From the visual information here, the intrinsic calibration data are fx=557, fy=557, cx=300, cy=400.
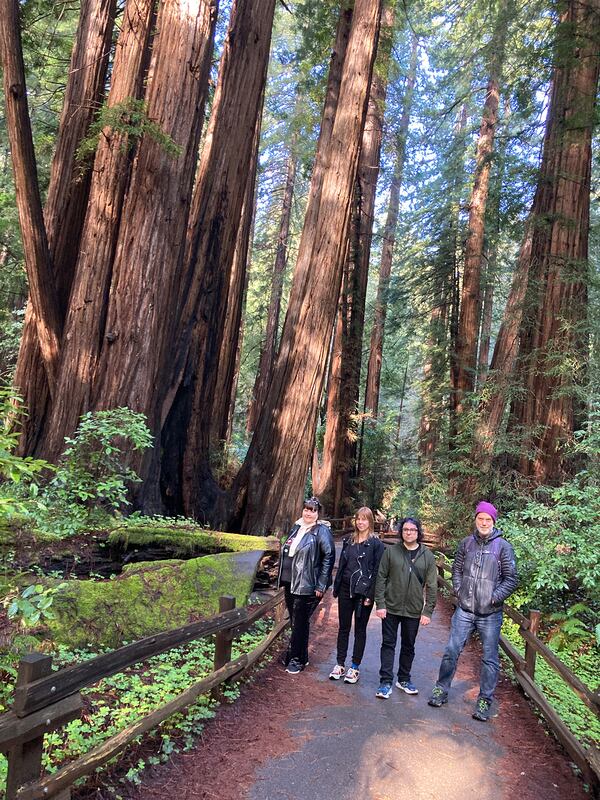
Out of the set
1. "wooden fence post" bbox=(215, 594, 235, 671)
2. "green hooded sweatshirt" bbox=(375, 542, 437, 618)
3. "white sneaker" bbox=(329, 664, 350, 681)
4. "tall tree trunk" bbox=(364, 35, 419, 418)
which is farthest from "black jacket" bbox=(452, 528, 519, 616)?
"tall tree trunk" bbox=(364, 35, 419, 418)

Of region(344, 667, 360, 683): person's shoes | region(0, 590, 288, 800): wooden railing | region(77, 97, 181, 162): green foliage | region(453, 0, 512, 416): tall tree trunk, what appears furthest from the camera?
region(453, 0, 512, 416): tall tree trunk

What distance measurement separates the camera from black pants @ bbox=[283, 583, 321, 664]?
5.65m

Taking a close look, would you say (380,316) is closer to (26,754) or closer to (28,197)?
(28,197)

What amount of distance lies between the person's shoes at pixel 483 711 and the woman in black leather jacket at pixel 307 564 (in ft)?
5.65

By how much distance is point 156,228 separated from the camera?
7.98 m

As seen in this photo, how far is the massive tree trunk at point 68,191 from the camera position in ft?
27.1

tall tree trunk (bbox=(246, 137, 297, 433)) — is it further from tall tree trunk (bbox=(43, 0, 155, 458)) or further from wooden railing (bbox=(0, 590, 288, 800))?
wooden railing (bbox=(0, 590, 288, 800))

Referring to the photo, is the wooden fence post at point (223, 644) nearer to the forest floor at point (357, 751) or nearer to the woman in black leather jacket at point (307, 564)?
the forest floor at point (357, 751)

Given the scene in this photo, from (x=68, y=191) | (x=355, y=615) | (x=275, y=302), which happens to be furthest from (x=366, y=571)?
(x=275, y=302)

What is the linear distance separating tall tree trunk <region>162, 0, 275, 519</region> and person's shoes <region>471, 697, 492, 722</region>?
531 cm

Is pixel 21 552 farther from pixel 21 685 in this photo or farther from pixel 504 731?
pixel 504 731

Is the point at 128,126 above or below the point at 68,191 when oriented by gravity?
above

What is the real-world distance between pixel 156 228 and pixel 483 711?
280 inches

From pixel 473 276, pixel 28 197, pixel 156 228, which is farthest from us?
pixel 473 276
